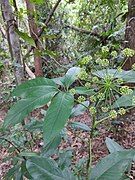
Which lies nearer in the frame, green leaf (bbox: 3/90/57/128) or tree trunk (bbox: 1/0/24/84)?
green leaf (bbox: 3/90/57/128)

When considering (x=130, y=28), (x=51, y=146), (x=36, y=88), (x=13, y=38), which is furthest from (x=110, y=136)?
(x=36, y=88)

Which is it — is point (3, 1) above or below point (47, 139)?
above

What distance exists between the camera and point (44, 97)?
68cm

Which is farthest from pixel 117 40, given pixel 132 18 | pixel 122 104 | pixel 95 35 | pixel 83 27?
pixel 122 104

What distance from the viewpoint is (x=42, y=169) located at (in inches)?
29.8

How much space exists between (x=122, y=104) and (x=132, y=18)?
168 centimetres

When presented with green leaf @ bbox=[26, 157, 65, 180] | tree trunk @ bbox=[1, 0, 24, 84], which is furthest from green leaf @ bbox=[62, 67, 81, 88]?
tree trunk @ bbox=[1, 0, 24, 84]

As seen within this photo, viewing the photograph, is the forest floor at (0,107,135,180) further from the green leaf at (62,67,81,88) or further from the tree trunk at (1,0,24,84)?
the green leaf at (62,67,81,88)

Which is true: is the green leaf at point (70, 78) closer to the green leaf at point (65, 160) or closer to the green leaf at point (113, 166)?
the green leaf at point (113, 166)

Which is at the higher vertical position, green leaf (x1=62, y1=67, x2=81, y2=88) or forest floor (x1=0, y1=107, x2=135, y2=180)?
green leaf (x1=62, y1=67, x2=81, y2=88)

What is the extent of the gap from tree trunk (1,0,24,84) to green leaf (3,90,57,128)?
2.12 feet

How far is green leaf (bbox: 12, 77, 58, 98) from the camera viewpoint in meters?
0.69

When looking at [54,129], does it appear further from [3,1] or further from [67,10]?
[67,10]

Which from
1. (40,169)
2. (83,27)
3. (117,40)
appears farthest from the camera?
(83,27)
